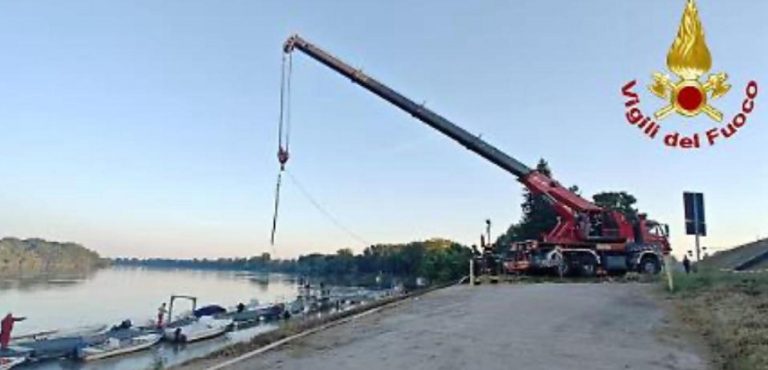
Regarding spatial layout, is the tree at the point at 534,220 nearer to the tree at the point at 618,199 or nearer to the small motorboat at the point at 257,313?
the tree at the point at 618,199

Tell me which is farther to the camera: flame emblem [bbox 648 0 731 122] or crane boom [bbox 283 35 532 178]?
crane boom [bbox 283 35 532 178]

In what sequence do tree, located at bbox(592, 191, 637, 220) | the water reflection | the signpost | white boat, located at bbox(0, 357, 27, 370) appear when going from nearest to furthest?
the signpost → white boat, located at bbox(0, 357, 27, 370) → tree, located at bbox(592, 191, 637, 220) → the water reflection

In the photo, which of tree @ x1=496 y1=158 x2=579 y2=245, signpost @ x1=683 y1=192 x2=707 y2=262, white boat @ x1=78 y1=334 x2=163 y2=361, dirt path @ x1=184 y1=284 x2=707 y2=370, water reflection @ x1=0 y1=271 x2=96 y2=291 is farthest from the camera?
water reflection @ x1=0 y1=271 x2=96 y2=291

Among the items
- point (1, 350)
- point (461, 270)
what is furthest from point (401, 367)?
point (461, 270)

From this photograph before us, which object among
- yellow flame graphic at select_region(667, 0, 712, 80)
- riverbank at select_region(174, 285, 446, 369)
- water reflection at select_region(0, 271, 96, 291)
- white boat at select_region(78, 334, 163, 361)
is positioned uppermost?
yellow flame graphic at select_region(667, 0, 712, 80)

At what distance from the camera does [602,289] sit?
1862cm

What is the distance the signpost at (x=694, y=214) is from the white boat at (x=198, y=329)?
102ft

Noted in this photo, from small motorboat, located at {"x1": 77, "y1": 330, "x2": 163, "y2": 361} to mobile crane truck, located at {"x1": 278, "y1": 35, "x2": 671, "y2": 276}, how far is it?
66.8 feet

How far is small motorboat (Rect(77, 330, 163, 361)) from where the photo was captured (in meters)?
33.2

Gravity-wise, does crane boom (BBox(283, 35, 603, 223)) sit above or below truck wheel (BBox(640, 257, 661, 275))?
above

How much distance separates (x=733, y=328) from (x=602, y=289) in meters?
8.52

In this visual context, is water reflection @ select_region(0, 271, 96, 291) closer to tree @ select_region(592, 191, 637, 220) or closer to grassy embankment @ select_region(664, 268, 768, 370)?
tree @ select_region(592, 191, 637, 220)

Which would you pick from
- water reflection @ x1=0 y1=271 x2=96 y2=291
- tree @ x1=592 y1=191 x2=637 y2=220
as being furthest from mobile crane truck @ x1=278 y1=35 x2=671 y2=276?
water reflection @ x1=0 y1=271 x2=96 y2=291

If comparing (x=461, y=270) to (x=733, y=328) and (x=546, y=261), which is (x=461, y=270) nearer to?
(x=546, y=261)
